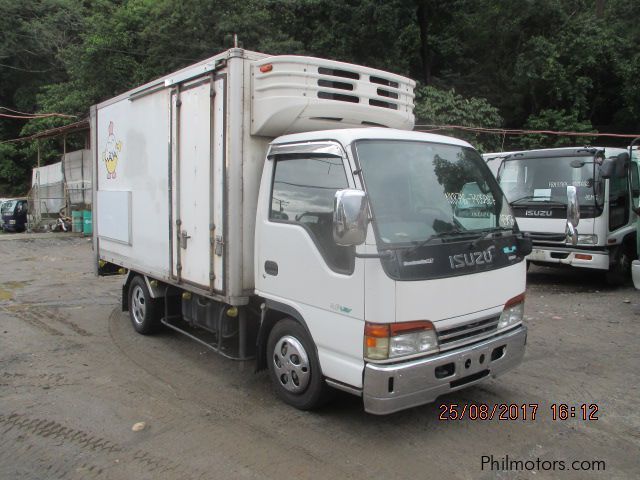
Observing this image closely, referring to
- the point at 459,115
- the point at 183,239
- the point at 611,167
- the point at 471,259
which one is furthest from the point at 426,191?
the point at 459,115

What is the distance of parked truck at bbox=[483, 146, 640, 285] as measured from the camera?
29.7ft

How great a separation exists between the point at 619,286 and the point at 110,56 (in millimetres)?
22328

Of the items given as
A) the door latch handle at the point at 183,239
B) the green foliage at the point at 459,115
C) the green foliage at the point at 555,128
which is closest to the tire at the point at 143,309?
the door latch handle at the point at 183,239

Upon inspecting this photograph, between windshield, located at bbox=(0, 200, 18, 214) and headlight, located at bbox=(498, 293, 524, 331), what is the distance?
87.5 ft

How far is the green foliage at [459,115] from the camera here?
672 inches

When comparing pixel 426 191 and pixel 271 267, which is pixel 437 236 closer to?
pixel 426 191

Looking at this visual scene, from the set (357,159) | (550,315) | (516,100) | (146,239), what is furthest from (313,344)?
(516,100)

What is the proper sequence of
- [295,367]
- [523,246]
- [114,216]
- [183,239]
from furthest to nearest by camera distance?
[114,216]
[183,239]
[523,246]
[295,367]

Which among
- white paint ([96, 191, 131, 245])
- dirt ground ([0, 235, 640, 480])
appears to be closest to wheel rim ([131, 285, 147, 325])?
dirt ground ([0, 235, 640, 480])

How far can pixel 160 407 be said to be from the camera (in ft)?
15.0

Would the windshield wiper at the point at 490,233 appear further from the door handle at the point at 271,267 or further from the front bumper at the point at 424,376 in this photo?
the door handle at the point at 271,267

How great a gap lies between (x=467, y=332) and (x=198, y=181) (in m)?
2.83

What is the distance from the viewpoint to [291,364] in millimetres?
4320

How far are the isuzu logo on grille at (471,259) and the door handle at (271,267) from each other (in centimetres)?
143
